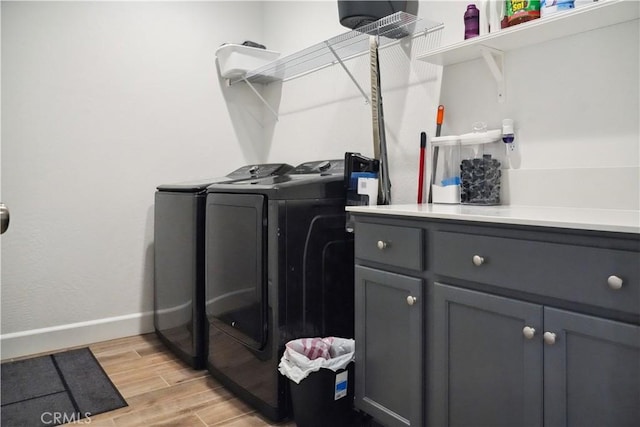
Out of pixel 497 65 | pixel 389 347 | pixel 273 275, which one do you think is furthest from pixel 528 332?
pixel 497 65

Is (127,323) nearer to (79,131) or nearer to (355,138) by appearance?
(79,131)

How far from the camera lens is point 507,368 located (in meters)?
1.14

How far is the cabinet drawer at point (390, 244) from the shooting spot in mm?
1377

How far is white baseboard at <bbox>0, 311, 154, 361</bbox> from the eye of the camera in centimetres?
240

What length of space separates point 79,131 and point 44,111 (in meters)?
0.20

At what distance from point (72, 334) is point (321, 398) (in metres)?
1.77

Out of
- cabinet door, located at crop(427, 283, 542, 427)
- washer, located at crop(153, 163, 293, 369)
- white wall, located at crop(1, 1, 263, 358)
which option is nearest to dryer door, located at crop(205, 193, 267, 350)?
washer, located at crop(153, 163, 293, 369)

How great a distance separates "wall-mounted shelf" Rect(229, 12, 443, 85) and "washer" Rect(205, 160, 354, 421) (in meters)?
0.71

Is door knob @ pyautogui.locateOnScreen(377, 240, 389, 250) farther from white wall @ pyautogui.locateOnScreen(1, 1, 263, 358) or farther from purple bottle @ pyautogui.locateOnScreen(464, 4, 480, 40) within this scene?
white wall @ pyautogui.locateOnScreen(1, 1, 263, 358)

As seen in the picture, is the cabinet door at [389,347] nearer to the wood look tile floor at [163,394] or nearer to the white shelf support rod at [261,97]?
the wood look tile floor at [163,394]

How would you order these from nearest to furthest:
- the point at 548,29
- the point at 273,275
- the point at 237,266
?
the point at 548,29 → the point at 273,275 → the point at 237,266

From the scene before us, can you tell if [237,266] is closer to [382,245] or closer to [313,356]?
[313,356]

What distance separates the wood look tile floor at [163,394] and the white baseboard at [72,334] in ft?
0.30

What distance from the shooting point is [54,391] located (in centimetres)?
200
